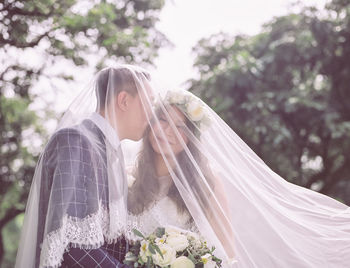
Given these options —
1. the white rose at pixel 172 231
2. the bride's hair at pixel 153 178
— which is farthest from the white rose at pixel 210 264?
the bride's hair at pixel 153 178

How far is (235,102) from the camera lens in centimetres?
734

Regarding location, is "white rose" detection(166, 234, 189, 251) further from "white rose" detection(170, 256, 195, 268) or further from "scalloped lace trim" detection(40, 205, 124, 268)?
"scalloped lace trim" detection(40, 205, 124, 268)

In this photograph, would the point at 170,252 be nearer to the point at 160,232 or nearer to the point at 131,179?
the point at 160,232

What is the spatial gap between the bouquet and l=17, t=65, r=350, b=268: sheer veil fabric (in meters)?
0.10

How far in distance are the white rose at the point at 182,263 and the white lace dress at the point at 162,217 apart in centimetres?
27

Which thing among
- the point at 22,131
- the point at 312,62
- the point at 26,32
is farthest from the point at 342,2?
the point at 22,131

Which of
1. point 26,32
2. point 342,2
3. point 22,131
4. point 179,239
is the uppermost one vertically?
point 342,2

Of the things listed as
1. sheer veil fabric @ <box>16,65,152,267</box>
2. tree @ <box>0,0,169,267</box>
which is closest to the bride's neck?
sheer veil fabric @ <box>16,65,152,267</box>

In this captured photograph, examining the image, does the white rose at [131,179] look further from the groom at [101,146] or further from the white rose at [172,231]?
the white rose at [172,231]

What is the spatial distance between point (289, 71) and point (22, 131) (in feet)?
27.1

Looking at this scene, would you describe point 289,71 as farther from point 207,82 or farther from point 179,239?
point 179,239

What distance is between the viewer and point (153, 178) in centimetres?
256

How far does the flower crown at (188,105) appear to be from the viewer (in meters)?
2.38

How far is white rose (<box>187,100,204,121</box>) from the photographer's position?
2379mm
